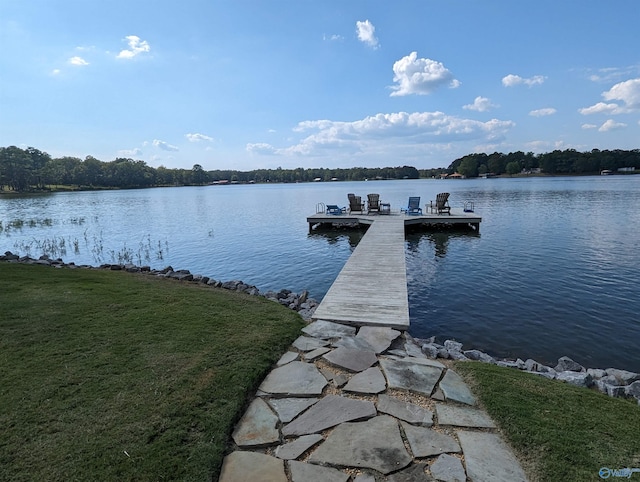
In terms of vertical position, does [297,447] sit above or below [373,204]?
below

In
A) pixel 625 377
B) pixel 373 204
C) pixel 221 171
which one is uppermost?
pixel 221 171

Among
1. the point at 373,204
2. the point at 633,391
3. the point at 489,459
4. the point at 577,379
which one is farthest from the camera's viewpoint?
the point at 373,204

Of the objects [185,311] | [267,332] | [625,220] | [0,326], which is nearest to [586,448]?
[267,332]

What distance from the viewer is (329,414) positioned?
3.42m

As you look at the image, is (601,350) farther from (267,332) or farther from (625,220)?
(625,220)

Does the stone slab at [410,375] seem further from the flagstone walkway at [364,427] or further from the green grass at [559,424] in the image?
the green grass at [559,424]

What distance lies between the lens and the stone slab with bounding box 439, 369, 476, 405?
3720 millimetres

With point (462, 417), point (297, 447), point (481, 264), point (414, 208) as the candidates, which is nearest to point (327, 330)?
point (462, 417)

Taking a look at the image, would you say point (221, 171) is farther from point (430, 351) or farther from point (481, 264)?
point (430, 351)

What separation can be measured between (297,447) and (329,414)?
535 mm

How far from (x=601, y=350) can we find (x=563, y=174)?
12654 centimetres

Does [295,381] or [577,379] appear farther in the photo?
[577,379]

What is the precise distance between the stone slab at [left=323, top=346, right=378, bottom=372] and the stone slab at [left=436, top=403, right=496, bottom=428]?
1057 mm

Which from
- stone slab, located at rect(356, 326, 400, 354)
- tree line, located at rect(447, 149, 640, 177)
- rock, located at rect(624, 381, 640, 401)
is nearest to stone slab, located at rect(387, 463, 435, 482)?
stone slab, located at rect(356, 326, 400, 354)
